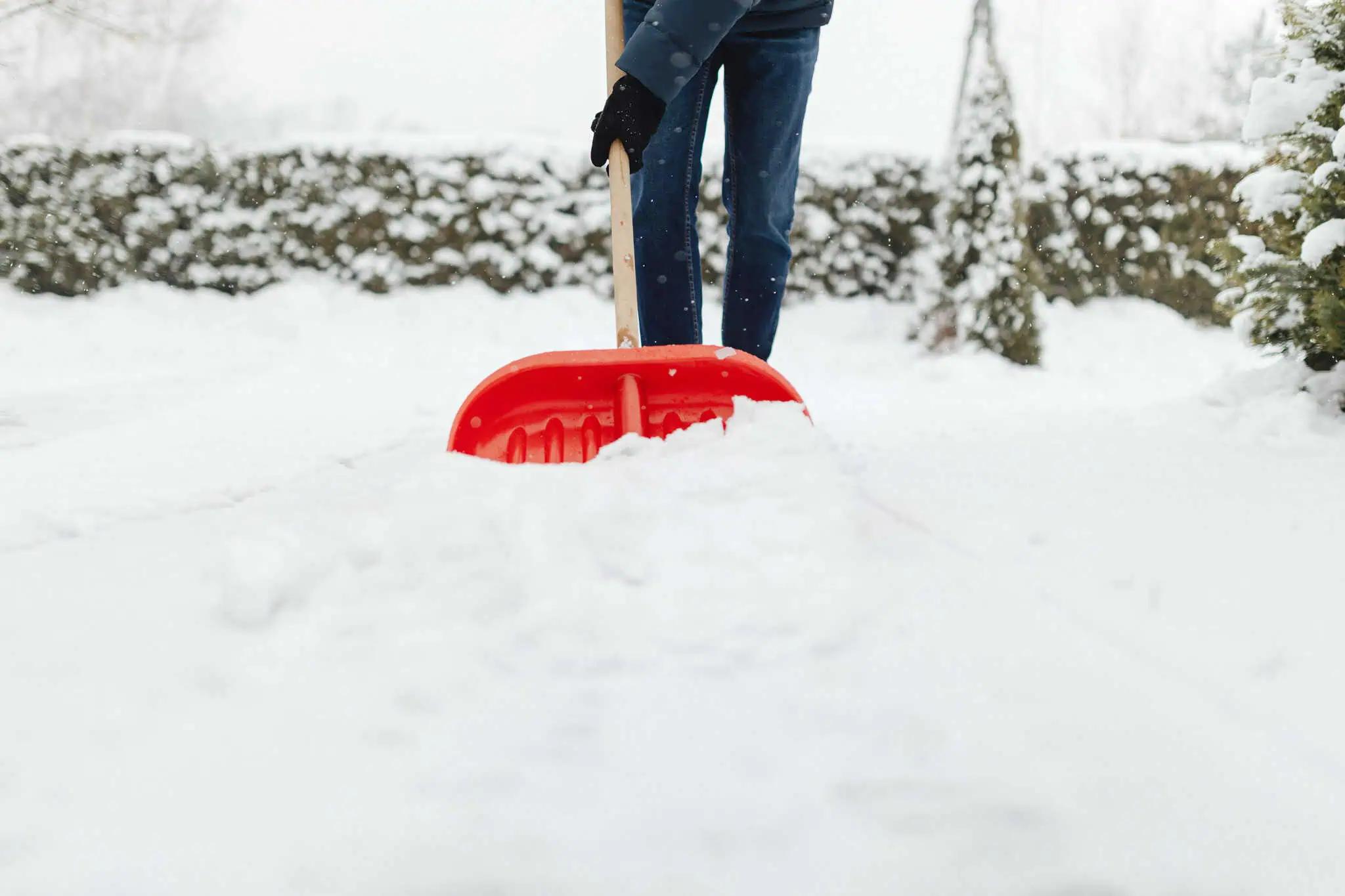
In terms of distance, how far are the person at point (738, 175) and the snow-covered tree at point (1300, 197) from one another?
1190 millimetres

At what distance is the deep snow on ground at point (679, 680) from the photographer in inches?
21.3

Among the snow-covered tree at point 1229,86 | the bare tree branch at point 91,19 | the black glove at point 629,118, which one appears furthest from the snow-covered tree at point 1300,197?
the snow-covered tree at point 1229,86

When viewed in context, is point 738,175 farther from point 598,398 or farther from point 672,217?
point 598,398

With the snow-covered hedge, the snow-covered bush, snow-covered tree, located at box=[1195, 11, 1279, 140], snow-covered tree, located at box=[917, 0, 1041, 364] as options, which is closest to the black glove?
snow-covered tree, located at box=[917, 0, 1041, 364]

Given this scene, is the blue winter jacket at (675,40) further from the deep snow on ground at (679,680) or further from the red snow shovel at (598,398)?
the deep snow on ground at (679,680)

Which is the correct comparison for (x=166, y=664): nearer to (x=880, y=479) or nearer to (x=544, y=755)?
(x=544, y=755)

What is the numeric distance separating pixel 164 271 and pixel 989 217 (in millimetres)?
4851

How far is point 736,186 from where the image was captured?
6.95ft

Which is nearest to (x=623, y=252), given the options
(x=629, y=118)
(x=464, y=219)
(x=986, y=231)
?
(x=629, y=118)

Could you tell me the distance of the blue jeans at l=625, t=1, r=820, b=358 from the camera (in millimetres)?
1967

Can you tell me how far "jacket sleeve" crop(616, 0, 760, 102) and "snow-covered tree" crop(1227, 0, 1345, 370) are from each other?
56.8 inches

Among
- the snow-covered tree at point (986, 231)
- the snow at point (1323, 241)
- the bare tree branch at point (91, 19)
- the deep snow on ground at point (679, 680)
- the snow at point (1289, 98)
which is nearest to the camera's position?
the deep snow on ground at point (679, 680)

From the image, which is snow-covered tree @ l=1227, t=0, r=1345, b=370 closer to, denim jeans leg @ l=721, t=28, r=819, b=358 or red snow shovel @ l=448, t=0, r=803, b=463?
denim jeans leg @ l=721, t=28, r=819, b=358

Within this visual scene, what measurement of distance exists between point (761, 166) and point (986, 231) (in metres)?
3.04
